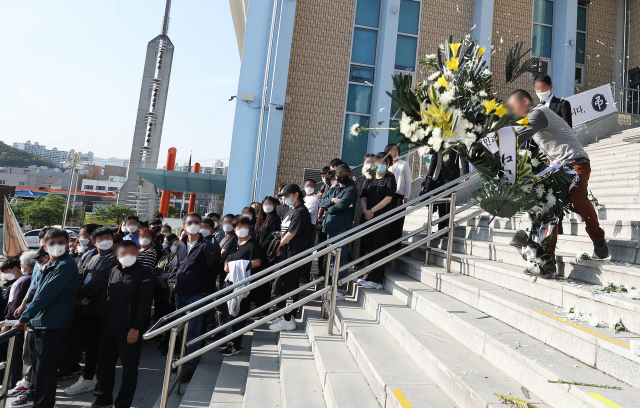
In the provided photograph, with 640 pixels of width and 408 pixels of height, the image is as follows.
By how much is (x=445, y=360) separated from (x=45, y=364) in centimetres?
417

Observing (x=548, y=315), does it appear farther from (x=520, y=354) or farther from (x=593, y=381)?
(x=593, y=381)

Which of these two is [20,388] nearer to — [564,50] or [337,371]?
[337,371]

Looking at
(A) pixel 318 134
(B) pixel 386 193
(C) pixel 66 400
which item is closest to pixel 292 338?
(B) pixel 386 193

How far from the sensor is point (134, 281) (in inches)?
178

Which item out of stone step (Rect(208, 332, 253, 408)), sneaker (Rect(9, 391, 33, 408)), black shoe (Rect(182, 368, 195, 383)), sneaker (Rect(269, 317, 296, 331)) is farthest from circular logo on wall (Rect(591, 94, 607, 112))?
sneaker (Rect(9, 391, 33, 408))

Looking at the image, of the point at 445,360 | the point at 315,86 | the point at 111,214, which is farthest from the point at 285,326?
the point at 111,214

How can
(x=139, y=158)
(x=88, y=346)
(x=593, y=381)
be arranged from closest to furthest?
(x=593, y=381), (x=88, y=346), (x=139, y=158)

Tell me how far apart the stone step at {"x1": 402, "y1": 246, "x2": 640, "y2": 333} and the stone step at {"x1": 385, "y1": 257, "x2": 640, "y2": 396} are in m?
0.07

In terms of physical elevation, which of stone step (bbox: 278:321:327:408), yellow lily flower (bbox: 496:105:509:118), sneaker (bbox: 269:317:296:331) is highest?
yellow lily flower (bbox: 496:105:509:118)

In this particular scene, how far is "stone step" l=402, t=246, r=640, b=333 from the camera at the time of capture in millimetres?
2543

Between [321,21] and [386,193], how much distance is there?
9.38 meters

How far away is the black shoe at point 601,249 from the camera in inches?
137

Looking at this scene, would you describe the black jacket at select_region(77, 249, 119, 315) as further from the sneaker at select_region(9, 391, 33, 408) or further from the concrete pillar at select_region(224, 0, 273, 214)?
the concrete pillar at select_region(224, 0, 273, 214)

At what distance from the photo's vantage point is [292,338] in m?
4.56
